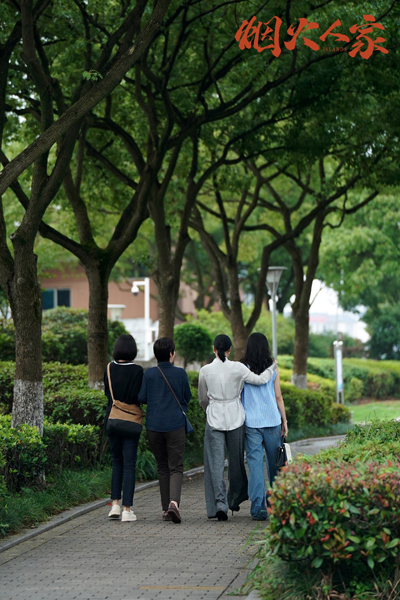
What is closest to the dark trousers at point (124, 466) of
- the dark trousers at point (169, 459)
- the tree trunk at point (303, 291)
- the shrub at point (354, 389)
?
the dark trousers at point (169, 459)

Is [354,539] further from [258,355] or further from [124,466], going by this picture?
[124,466]

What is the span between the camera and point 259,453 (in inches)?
315

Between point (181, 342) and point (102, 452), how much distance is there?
37.8 feet

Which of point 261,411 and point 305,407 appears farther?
point 305,407

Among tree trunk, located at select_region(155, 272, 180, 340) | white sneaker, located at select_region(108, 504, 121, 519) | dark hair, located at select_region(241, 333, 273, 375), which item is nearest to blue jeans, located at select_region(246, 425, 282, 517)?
dark hair, located at select_region(241, 333, 273, 375)

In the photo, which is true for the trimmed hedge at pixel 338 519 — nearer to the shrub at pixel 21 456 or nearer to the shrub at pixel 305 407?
the shrub at pixel 21 456

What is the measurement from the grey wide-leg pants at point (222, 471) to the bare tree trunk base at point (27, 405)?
6.75ft

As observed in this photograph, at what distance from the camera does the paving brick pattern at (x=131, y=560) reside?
17.9 ft

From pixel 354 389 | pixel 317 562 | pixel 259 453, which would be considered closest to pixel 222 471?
pixel 259 453

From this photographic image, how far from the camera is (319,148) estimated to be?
49.4ft

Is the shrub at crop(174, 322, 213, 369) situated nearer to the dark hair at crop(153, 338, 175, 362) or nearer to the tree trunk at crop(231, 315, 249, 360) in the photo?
the tree trunk at crop(231, 315, 249, 360)

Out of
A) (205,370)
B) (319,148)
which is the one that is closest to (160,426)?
(205,370)

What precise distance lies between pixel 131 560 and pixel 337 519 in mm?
2220

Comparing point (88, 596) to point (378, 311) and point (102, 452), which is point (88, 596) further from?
point (378, 311)
